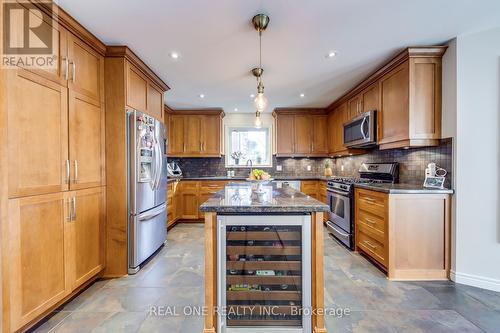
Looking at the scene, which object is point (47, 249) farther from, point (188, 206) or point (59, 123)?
point (188, 206)

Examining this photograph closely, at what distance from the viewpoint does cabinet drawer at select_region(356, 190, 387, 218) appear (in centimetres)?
249

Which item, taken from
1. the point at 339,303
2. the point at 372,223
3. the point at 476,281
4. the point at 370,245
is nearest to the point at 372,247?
the point at 370,245

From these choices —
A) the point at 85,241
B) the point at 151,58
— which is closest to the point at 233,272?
the point at 85,241

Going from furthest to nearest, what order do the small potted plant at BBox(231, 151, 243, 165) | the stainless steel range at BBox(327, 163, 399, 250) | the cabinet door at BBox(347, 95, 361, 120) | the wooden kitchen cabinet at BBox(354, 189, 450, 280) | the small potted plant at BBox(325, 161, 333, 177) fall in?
the small potted plant at BBox(231, 151, 243, 165), the small potted plant at BBox(325, 161, 333, 177), the cabinet door at BBox(347, 95, 361, 120), the stainless steel range at BBox(327, 163, 399, 250), the wooden kitchen cabinet at BBox(354, 189, 450, 280)

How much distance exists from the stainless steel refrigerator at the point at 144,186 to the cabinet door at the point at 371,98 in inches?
117

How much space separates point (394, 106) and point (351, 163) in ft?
Result: 6.83

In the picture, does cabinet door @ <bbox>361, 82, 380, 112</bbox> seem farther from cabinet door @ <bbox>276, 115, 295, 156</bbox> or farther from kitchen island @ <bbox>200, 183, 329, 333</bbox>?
kitchen island @ <bbox>200, 183, 329, 333</bbox>

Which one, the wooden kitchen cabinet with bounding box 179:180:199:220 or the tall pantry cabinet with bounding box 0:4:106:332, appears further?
the wooden kitchen cabinet with bounding box 179:180:199:220

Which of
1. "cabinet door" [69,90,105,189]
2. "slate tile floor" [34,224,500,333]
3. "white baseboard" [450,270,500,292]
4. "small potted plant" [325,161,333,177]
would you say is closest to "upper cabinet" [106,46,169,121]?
"cabinet door" [69,90,105,189]

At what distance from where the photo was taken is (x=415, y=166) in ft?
9.59

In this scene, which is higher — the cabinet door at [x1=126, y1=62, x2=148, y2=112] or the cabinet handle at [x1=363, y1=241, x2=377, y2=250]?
the cabinet door at [x1=126, y1=62, x2=148, y2=112]

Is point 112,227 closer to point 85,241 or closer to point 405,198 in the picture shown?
point 85,241

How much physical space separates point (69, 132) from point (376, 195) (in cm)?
315

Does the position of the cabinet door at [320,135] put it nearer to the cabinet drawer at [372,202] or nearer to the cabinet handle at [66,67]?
the cabinet drawer at [372,202]
